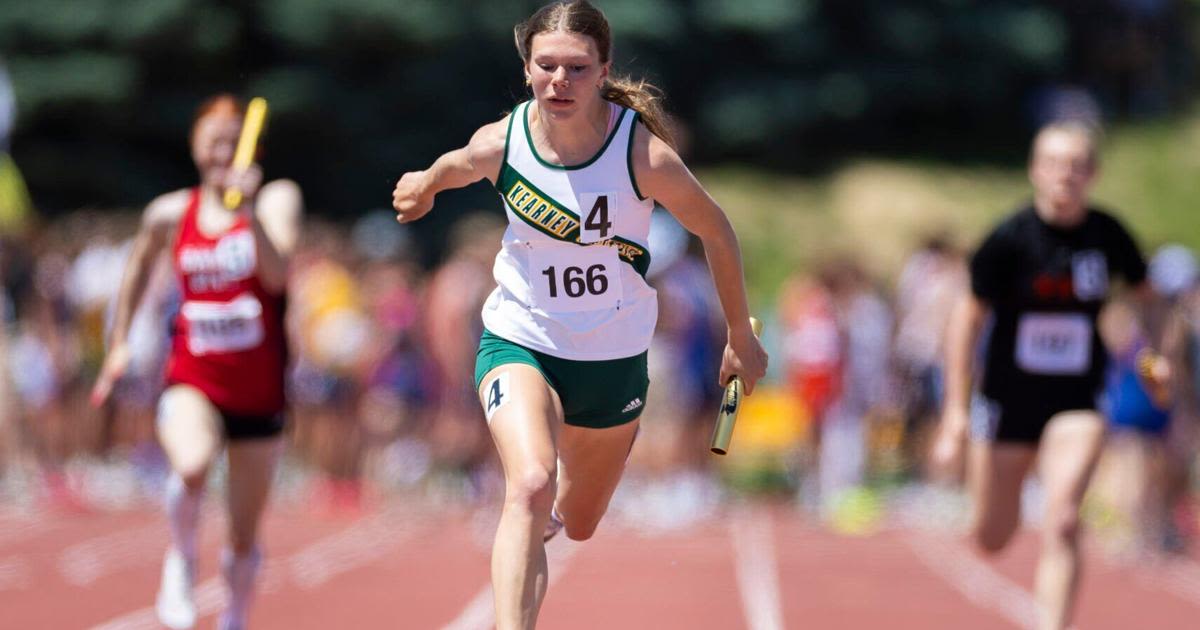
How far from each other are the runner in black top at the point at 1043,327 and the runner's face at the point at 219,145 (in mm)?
3077

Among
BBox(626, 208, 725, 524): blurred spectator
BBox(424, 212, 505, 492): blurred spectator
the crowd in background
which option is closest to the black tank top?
the crowd in background

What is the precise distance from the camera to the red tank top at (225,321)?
7129mm

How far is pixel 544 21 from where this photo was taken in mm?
5461

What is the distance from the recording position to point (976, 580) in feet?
36.9

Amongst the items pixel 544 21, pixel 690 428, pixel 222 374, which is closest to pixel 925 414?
pixel 690 428

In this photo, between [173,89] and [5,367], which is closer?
[5,367]

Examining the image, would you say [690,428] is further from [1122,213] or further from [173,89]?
[1122,213]

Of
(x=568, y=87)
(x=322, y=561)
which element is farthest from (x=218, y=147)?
(x=322, y=561)

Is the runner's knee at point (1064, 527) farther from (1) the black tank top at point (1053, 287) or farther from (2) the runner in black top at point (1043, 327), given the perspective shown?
(1) the black tank top at point (1053, 287)

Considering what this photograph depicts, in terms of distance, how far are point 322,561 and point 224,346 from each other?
4.66 meters

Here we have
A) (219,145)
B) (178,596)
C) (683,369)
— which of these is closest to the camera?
(178,596)

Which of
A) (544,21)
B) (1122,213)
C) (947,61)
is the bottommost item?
(1122,213)

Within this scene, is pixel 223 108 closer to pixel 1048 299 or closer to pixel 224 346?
pixel 224 346

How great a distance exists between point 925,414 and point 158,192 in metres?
14.6
